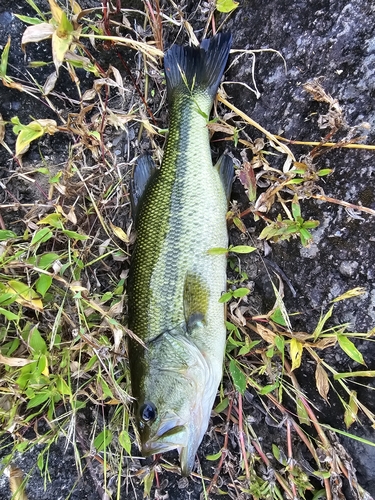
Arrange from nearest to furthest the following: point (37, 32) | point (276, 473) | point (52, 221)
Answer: point (37, 32) → point (52, 221) → point (276, 473)

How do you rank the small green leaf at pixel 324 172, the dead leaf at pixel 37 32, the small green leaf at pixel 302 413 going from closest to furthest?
the dead leaf at pixel 37 32, the small green leaf at pixel 324 172, the small green leaf at pixel 302 413

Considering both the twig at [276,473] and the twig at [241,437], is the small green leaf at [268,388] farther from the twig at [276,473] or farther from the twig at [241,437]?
the twig at [276,473]

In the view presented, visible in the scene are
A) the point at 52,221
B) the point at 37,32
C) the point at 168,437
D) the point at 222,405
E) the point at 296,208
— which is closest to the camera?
the point at 37,32

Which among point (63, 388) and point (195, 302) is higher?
point (195, 302)

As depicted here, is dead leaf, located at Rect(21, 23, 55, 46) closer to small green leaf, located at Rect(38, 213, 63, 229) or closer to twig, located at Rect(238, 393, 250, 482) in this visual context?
small green leaf, located at Rect(38, 213, 63, 229)

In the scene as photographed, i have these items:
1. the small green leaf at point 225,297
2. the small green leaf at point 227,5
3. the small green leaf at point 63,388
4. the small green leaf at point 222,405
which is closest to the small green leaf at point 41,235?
the small green leaf at point 63,388

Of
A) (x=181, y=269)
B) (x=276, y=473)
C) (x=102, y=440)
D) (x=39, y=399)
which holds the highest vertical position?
(x=181, y=269)

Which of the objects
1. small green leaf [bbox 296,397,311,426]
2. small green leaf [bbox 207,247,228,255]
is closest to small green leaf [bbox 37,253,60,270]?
small green leaf [bbox 207,247,228,255]

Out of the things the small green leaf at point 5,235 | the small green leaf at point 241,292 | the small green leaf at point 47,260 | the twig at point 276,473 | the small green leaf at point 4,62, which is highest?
the small green leaf at point 4,62

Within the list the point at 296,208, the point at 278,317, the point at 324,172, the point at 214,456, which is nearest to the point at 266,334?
the point at 278,317

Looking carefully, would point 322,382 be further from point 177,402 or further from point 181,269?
point 181,269
